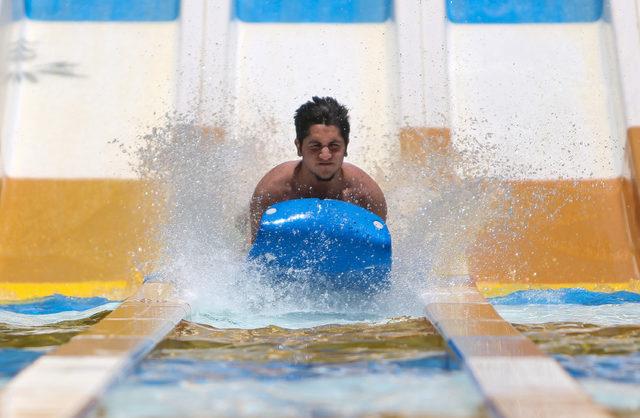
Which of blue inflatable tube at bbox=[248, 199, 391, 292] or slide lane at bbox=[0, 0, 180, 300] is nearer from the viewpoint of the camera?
blue inflatable tube at bbox=[248, 199, 391, 292]

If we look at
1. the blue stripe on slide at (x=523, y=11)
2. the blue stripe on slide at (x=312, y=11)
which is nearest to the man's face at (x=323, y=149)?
the blue stripe on slide at (x=312, y=11)

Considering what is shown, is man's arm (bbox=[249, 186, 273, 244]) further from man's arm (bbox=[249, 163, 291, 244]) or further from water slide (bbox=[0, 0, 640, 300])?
water slide (bbox=[0, 0, 640, 300])

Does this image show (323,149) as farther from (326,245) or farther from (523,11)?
(523,11)

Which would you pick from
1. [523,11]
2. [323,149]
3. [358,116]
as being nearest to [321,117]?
[323,149]

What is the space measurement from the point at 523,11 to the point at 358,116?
110cm

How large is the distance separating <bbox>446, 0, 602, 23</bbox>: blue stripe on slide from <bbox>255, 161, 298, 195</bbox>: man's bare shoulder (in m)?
1.68

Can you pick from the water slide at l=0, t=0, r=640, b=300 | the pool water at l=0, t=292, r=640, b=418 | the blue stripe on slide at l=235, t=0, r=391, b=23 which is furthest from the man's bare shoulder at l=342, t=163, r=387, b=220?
the blue stripe on slide at l=235, t=0, r=391, b=23

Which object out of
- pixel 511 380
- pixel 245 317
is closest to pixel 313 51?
pixel 245 317

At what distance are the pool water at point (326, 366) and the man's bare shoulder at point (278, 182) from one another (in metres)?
0.66

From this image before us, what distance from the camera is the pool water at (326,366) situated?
1.48m

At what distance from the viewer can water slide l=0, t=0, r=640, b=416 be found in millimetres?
3854

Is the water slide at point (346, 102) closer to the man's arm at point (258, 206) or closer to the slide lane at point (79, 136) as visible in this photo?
the slide lane at point (79, 136)

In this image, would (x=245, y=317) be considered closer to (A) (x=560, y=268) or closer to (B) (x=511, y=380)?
(B) (x=511, y=380)

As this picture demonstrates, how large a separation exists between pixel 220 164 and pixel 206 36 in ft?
2.67
